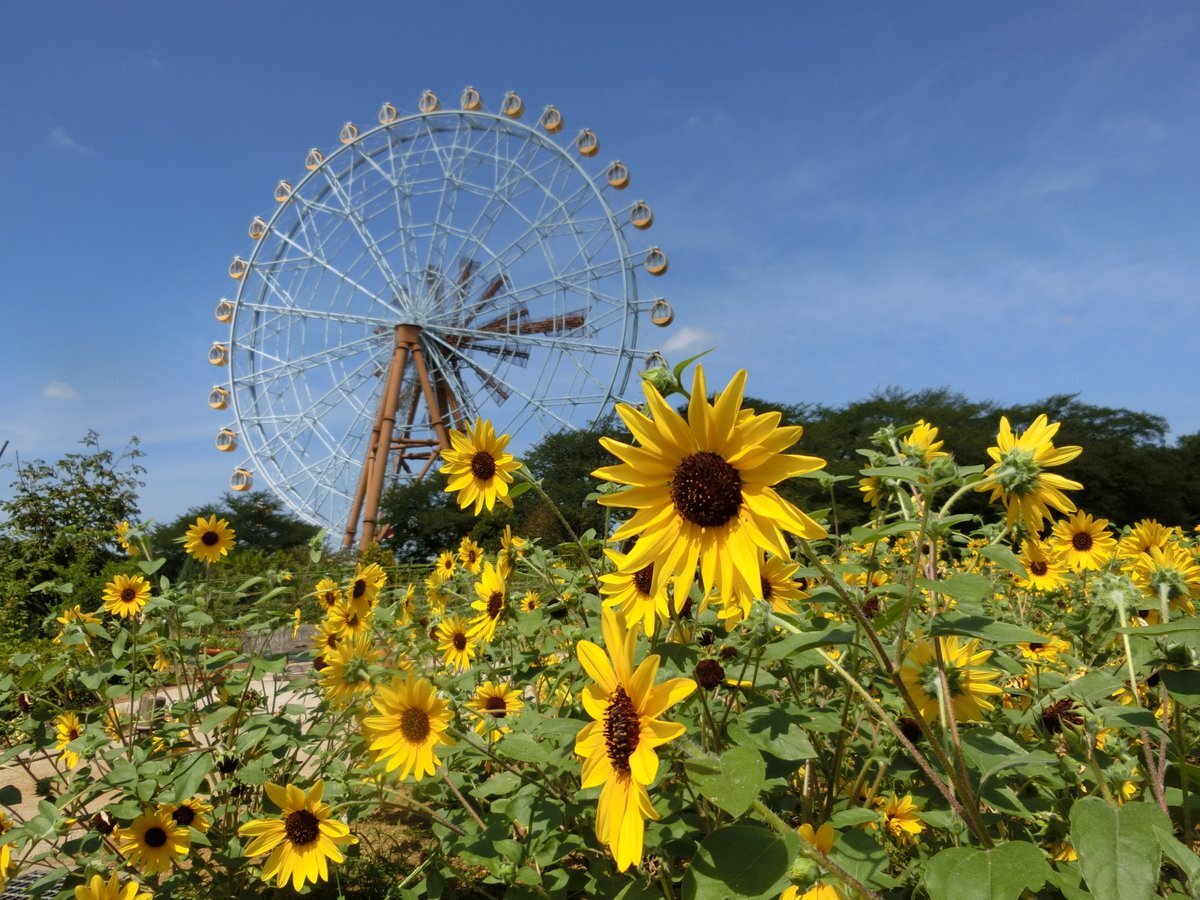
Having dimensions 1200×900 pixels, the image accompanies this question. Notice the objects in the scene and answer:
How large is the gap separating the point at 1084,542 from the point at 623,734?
1.45 m

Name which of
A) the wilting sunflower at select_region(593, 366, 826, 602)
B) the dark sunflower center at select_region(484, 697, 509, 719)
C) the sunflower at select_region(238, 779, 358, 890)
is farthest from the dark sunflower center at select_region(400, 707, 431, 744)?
the wilting sunflower at select_region(593, 366, 826, 602)

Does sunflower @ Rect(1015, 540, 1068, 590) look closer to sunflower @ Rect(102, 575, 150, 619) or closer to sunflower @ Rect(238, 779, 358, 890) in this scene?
sunflower @ Rect(238, 779, 358, 890)

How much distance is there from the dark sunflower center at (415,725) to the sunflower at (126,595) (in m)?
Result: 1.58

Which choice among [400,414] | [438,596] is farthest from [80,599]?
[400,414]

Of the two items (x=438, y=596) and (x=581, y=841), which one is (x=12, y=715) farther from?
(x=581, y=841)

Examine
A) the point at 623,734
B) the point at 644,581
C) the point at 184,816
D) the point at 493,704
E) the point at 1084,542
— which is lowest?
the point at 184,816

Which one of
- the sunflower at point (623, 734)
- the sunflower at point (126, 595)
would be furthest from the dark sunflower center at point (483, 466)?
the sunflower at point (126, 595)

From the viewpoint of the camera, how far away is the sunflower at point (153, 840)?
4.80 ft

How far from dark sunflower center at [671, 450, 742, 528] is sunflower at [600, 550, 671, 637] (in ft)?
0.54

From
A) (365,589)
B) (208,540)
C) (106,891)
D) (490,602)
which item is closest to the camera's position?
(106,891)

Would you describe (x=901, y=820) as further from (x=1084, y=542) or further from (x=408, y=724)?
(x=408, y=724)

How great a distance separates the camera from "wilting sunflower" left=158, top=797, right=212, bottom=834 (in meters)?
1.51

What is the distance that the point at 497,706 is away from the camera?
165 centimetres

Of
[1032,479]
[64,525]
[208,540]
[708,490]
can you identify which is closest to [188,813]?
[208,540]
